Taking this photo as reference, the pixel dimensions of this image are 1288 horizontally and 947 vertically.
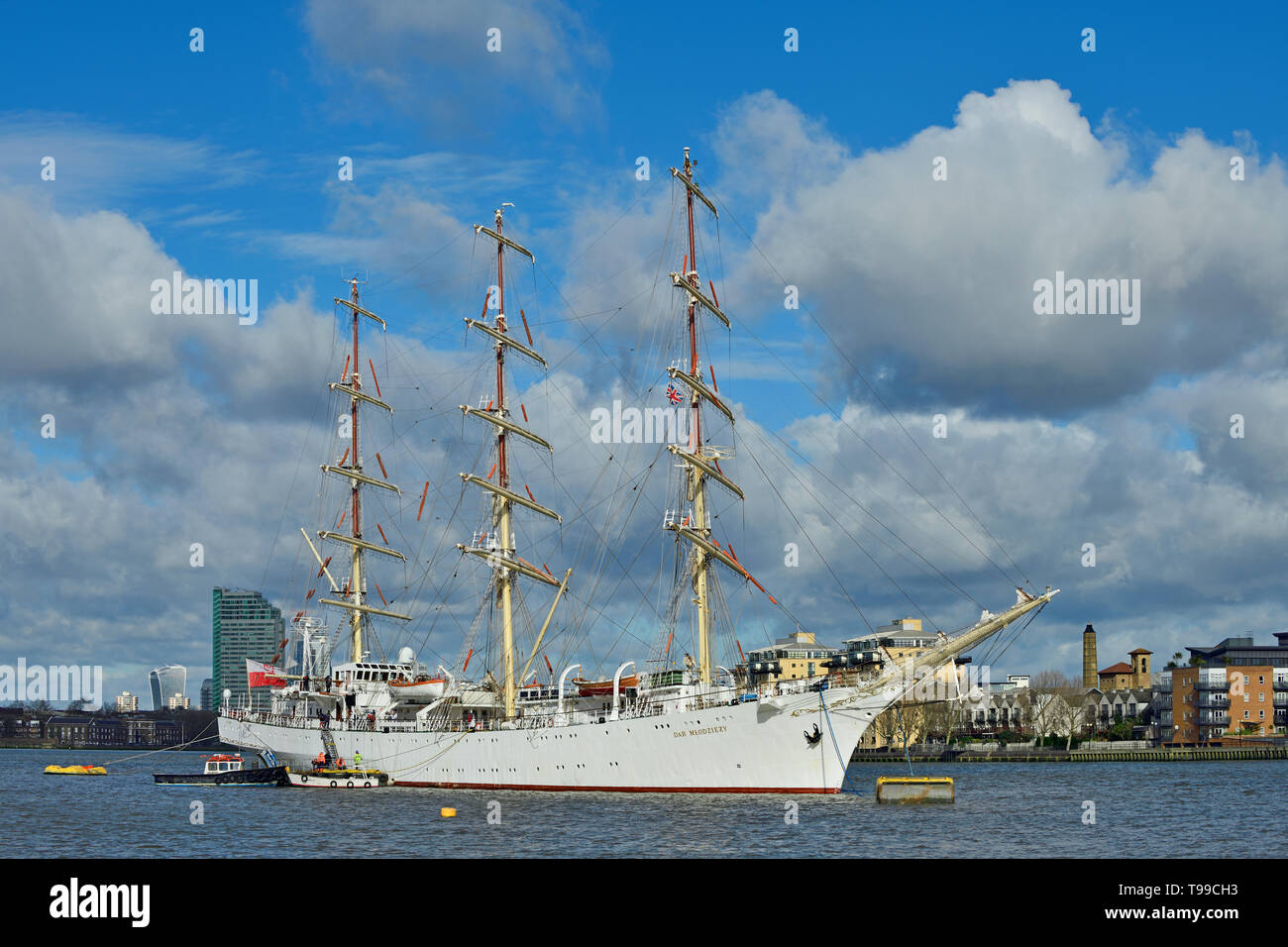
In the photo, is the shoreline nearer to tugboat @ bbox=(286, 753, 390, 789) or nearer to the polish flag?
the polish flag

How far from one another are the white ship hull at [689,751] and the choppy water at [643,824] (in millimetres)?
1432

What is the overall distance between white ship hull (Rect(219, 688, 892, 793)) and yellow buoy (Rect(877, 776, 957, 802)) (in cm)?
267

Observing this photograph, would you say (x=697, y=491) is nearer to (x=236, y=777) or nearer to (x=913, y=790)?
(x=913, y=790)

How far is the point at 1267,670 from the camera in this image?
572 feet

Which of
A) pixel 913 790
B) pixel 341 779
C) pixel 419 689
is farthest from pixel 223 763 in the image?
pixel 913 790

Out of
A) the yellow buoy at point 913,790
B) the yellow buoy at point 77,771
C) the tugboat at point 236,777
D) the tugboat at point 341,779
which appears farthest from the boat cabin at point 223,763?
the yellow buoy at point 913,790

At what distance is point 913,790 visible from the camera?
2539 inches

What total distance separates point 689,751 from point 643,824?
15311mm

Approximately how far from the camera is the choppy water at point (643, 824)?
45.1m
